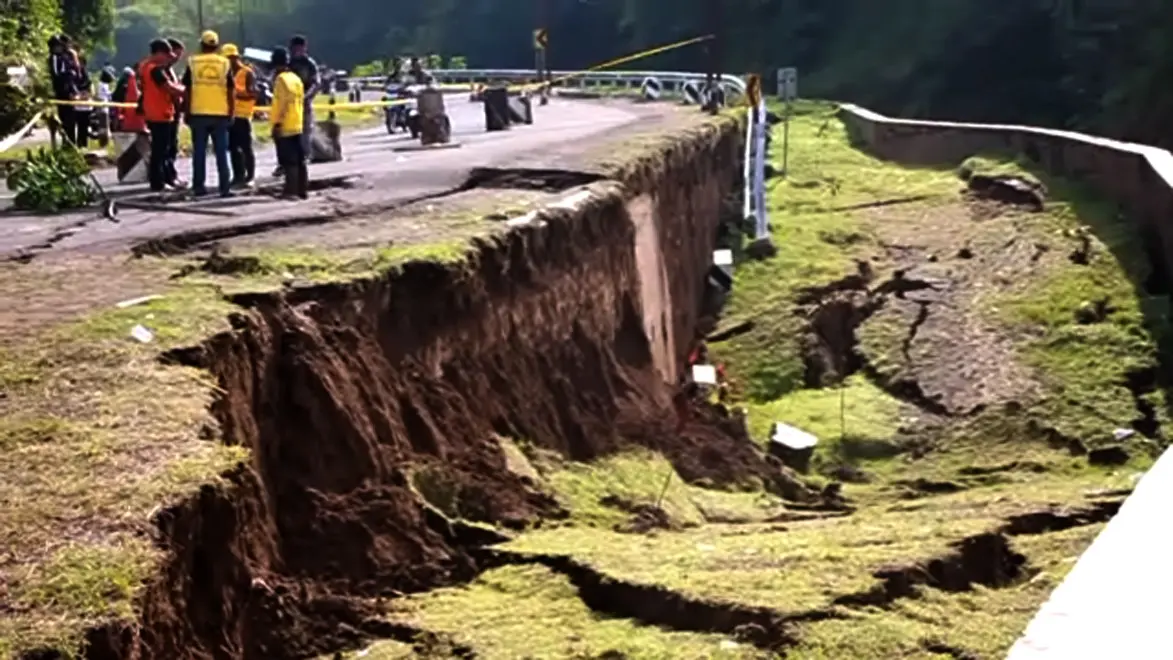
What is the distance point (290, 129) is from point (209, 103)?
0.85 metres

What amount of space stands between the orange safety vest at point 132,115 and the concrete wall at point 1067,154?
10.4 meters

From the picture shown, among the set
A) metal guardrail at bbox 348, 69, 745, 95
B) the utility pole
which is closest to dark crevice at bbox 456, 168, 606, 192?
the utility pole

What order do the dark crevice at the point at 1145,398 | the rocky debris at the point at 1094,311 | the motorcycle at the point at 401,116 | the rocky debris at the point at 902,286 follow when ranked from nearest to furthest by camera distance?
the dark crevice at the point at 1145,398, the rocky debris at the point at 1094,311, the rocky debris at the point at 902,286, the motorcycle at the point at 401,116

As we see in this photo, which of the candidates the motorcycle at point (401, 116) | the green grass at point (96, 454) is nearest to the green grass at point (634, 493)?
the green grass at point (96, 454)

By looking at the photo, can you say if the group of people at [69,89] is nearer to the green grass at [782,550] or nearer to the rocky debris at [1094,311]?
the rocky debris at [1094,311]

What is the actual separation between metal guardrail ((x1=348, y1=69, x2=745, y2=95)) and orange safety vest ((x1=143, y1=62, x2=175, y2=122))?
62.4 feet

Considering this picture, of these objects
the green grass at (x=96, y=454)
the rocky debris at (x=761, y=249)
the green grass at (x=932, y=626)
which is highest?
the green grass at (x=96, y=454)

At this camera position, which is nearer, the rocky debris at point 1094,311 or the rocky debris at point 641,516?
the rocky debris at point 641,516

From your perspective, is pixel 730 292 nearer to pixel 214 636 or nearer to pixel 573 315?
pixel 573 315

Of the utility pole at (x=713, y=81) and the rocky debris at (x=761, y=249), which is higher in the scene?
the utility pole at (x=713, y=81)

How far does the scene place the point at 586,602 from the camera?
7.77 meters

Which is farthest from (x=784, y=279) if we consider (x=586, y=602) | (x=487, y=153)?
(x=586, y=602)

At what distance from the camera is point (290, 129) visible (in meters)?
15.0

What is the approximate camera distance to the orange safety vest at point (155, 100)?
624 inches
